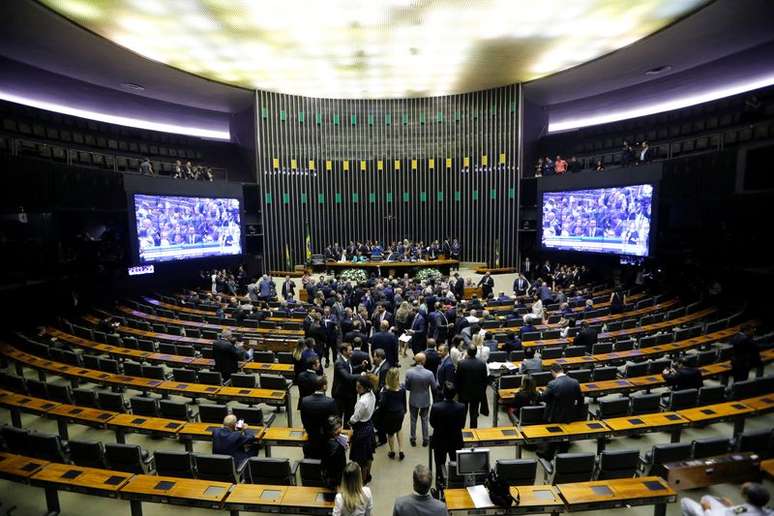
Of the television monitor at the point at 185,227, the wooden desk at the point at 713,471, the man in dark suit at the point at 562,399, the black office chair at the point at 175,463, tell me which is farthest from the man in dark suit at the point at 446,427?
the television monitor at the point at 185,227

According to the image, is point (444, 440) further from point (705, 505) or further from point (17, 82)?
point (17, 82)

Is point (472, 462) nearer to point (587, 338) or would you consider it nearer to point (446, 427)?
point (446, 427)

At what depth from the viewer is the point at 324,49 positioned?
14.7 m

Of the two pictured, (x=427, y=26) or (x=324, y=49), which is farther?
(x=324, y=49)

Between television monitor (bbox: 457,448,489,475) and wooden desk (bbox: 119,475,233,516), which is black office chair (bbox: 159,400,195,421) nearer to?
wooden desk (bbox: 119,475,233,516)

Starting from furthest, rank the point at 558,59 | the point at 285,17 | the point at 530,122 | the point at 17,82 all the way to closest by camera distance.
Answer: the point at 530,122
the point at 558,59
the point at 17,82
the point at 285,17

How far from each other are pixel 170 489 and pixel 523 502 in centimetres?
331

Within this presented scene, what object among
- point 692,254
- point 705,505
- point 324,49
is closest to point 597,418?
point 705,505

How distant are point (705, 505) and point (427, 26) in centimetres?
1365

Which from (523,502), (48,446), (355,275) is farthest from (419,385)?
(355,275)

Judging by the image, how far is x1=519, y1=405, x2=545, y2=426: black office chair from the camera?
16.7 feet

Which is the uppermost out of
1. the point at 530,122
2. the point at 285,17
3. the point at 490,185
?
the point at 285,17

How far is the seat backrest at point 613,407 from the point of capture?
5445 millimetres

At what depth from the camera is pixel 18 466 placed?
4.31 meters
